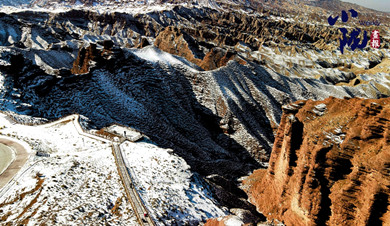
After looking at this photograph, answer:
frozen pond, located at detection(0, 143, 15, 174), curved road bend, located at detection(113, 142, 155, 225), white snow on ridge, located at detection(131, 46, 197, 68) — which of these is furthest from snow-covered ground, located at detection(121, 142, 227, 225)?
white snow on ridge, located at detection(131, 46, 197, 68)

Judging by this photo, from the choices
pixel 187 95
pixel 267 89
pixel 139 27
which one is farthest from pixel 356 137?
pixel 139 27

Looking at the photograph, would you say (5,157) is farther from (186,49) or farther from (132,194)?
(186,49)

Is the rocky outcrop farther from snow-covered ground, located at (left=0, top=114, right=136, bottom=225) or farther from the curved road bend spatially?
snow-covered ground, located at (left=0, top=114, right=136, bottom=225)

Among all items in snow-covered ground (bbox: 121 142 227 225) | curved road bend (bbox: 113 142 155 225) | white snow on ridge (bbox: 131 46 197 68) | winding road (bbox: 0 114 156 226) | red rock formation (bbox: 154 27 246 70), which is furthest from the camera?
red rock formation (bbox: 154 27 246 70)

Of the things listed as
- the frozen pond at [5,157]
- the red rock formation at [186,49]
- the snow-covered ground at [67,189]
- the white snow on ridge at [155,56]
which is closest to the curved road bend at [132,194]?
the snow-covered ground at [67,189]

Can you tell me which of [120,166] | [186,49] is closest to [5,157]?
[120,166]

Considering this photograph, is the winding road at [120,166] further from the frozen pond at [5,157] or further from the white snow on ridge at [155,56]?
the white snow on ridge at [155,56]
